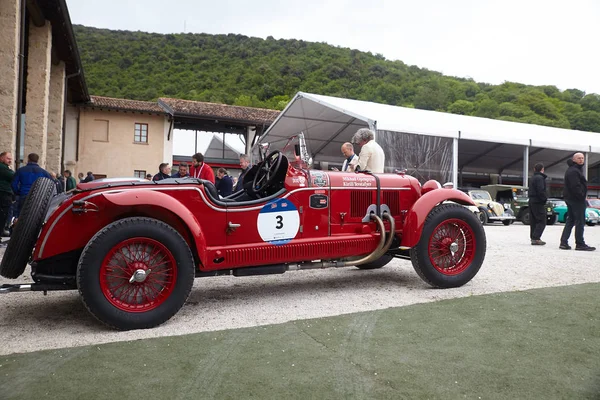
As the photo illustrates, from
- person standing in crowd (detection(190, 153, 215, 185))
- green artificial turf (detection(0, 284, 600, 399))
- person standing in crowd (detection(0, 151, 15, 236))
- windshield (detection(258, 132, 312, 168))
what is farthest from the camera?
person standing in crowd (detection(190, 153, 215, 185))

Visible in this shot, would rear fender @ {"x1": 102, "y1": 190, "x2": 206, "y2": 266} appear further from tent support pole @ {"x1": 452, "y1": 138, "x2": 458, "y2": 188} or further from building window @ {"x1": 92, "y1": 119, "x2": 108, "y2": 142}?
building window @ {"x1": 92, "y1": 119, "x2": 108, "y2": 142}

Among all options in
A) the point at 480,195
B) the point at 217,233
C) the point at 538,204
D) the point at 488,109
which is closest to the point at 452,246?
the point at 217,233

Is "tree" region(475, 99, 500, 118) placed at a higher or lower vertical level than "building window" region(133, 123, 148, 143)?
higher

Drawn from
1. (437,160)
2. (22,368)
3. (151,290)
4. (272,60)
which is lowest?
(22,368)

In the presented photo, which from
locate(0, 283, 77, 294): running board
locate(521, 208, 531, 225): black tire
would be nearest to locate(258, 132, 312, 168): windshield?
locate(0, 283, 77, 294): running board

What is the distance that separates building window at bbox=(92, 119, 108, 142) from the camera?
24109 millimetres

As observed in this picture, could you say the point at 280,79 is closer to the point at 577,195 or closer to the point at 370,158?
the point at 577,195

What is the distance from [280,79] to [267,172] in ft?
152

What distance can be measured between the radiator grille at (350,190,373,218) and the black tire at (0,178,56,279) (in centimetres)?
258

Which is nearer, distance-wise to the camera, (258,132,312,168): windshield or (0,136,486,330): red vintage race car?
(0,136,486,330): red vintage race car

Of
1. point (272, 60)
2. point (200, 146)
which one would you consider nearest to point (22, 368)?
point (200, 146)

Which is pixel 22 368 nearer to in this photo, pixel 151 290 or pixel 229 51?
pixel 151 290

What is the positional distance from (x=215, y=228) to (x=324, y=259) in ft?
3.61

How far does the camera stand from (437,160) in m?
16.5
